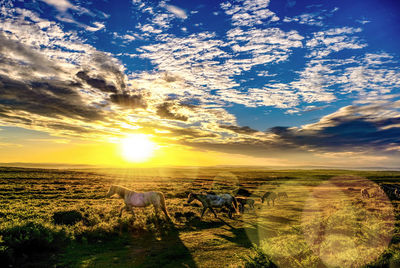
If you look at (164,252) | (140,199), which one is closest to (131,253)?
(164,252)

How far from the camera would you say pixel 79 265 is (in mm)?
8117

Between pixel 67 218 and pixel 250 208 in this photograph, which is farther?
pixel 250 208

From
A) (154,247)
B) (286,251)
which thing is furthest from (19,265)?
(286,251)

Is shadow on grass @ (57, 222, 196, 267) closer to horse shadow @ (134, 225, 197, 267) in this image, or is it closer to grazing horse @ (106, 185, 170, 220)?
horse shadow @ (134, 225, 197, 267)

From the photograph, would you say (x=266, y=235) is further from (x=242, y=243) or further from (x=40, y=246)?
(x=40, y=246)

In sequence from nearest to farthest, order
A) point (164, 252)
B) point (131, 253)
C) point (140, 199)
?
point (131, 253) < point (164, 252) < point (140, 199)

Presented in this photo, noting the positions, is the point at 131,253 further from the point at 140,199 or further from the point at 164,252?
the point at 140,199

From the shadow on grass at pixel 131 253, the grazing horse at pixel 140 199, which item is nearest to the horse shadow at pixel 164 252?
the shadow on grass at pixel 131 253

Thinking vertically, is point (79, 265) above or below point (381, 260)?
below

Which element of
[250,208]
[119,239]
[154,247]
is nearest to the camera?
[154,247]

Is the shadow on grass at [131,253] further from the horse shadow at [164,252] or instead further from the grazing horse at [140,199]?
the grazing horse at [140,199]

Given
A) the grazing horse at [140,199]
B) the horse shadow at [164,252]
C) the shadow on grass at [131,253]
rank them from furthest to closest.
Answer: the grazing horse at [140,199] < the horse shadow at [164,252] < the shadow on grass at [131,253]

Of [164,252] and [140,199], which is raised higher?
[140,199]

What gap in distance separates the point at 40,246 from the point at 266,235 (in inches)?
448
